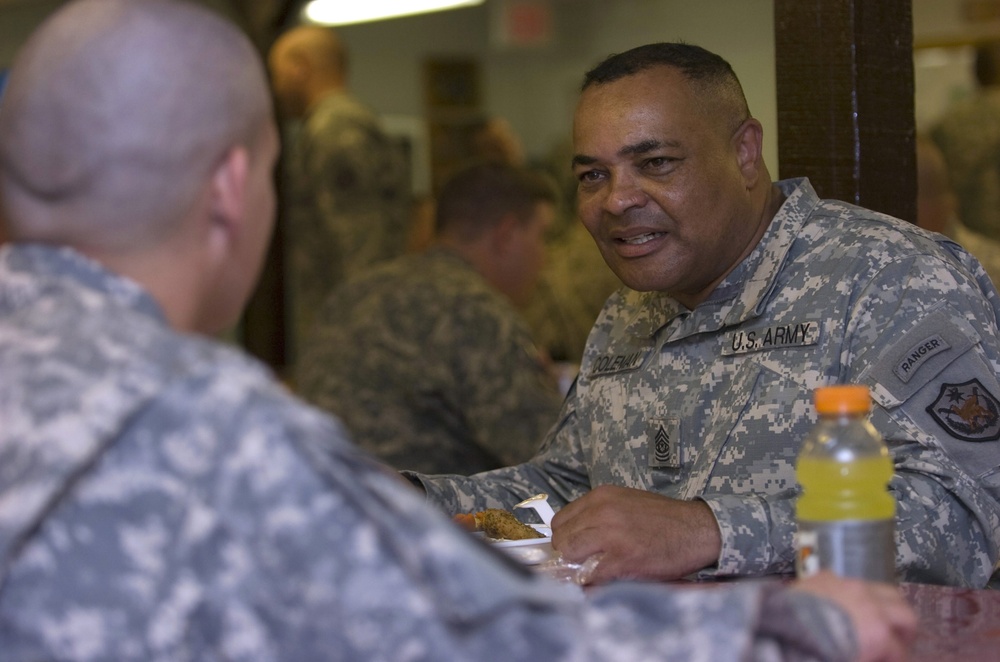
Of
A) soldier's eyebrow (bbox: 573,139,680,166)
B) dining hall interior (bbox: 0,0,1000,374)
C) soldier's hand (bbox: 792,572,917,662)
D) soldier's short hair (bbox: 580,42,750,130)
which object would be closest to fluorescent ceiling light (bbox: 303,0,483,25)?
dining hall interior (bbox: 0,0,1000,374)

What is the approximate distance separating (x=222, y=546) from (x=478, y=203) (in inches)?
142

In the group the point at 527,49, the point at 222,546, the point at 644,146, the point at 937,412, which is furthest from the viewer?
the point at 527,49

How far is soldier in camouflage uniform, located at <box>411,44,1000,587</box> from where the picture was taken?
5.76ft

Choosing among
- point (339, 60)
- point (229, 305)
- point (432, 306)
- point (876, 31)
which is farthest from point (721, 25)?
point (229, 305)

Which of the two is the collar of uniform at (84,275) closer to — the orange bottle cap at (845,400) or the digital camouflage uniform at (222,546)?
the digital camouflage uniform at (222,546)

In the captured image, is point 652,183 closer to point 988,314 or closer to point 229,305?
Answer: point 988,314

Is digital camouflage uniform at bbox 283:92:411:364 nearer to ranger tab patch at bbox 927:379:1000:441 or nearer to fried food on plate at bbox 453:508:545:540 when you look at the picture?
fried food on plate at bbox 453:508:545:540

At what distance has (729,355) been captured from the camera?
7.09 feet

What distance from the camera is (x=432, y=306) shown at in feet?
13.1

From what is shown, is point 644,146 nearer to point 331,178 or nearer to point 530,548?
point 530,548

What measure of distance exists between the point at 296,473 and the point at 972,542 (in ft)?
3.90

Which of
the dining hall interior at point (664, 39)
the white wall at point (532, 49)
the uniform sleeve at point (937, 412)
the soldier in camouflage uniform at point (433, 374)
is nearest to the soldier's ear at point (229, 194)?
the uniform sleeve at point (937, 412)

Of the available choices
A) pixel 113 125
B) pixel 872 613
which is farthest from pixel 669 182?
pixel 113 125

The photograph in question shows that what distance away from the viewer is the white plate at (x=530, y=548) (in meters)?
1.74
